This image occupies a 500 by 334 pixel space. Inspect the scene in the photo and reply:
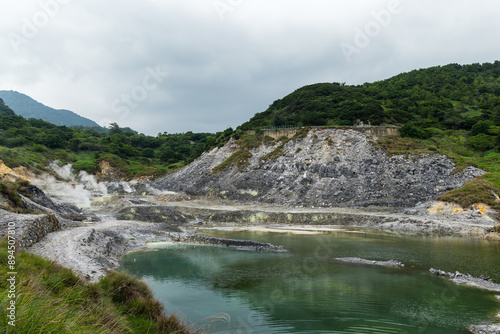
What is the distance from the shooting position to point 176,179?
6894cm

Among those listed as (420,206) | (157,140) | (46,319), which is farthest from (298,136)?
(157,140)

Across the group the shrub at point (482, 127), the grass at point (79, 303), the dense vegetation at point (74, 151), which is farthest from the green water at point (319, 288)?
the dense vegetation at point (74, 151)

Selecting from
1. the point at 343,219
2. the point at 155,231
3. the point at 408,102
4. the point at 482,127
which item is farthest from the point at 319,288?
the point at 408,102

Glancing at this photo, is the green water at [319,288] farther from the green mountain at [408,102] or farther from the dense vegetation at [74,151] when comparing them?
the dense vegetation at [74,151]

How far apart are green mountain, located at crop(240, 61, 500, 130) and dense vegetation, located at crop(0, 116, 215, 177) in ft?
94.5

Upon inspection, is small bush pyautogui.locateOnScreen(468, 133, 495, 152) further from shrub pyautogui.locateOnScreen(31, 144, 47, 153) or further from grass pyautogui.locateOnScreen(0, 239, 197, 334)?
shrub pyautogui.locateOnScreen(31, 144, 47, 153)

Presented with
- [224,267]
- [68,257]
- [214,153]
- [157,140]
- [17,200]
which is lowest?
[224,267]

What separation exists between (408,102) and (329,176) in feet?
143

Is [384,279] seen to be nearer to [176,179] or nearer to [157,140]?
[176,179]

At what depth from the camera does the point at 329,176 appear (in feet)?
180

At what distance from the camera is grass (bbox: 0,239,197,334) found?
3.81 m

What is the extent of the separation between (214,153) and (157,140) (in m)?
60.2

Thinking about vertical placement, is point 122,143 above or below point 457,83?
below

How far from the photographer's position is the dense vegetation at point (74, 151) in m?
69.3
